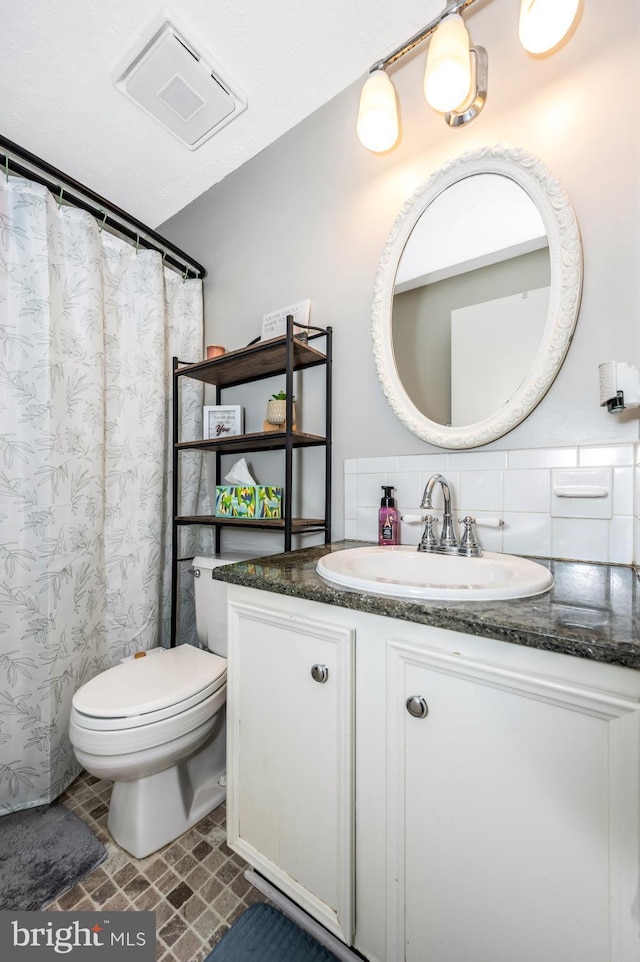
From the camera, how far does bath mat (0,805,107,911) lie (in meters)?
0.95

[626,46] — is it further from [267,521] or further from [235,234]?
[267,521]

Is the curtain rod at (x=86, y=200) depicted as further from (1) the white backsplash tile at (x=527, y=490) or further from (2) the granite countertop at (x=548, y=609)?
(1) the white backsplash tile at (x=527, y=490)

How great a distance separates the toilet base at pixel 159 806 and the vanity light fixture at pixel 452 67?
6.33 ft

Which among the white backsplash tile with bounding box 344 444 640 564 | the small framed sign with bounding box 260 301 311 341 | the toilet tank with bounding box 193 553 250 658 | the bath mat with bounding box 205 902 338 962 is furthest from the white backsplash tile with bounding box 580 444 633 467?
the bath mat with bounding box 205 902 338 962

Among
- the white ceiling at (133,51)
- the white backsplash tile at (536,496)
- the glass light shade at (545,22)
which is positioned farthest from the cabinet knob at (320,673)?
the white ceiling at (133,51)

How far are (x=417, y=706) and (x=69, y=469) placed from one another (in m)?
1.31

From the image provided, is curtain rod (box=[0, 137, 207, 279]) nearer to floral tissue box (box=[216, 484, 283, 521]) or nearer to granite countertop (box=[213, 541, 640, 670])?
floral tissue box (box=[216, 484, 283, 521])

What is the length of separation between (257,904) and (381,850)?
0.47 meters

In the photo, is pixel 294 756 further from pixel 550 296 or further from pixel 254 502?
pixel 550 296

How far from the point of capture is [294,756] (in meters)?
0.82

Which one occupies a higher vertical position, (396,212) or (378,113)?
(378,113)

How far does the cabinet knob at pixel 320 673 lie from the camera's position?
30.3 inches

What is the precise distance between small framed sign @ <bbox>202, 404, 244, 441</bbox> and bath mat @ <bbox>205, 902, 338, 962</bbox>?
143cm

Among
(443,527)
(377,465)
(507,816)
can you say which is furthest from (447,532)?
(507,816)
